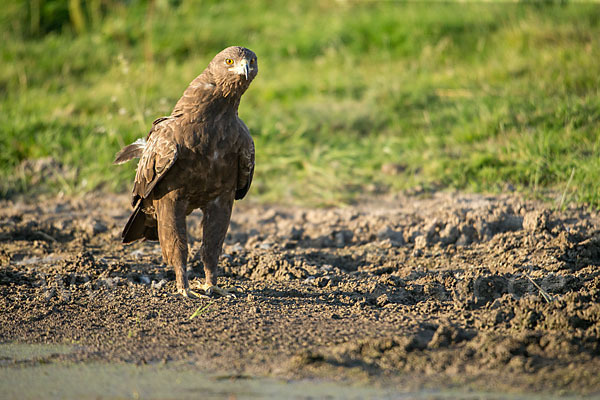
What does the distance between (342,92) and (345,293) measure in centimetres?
471

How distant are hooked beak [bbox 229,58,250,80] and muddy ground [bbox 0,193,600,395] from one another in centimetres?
136

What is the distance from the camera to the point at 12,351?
12.1 feet

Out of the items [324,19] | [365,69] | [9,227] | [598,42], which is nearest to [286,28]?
[324,19]

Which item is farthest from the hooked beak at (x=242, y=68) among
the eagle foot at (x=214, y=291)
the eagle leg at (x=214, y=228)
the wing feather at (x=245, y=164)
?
the eagle foot at (x=214, y=291)

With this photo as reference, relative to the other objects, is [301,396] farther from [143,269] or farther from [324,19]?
[324,19]

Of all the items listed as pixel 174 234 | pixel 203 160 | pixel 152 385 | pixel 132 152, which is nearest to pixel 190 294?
pixel 174 234

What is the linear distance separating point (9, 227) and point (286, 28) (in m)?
6.29

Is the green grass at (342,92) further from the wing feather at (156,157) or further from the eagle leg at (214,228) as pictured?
the wing feather at (156,157)

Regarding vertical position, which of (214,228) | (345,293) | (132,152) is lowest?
(345,293)

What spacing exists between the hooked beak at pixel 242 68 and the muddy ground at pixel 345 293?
136 centimetres

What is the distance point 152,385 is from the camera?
320 cm

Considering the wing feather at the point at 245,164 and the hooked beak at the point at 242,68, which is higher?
the hooked beak at the point at 242,68

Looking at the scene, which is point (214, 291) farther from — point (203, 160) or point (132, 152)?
point (132, 152)

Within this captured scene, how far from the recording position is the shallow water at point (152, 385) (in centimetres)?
306
